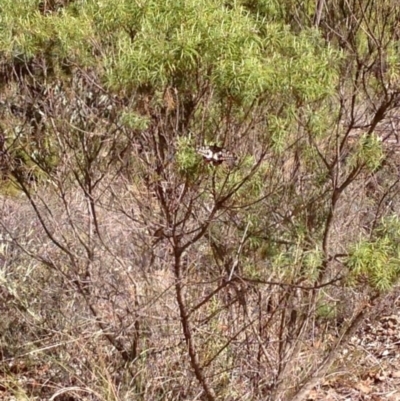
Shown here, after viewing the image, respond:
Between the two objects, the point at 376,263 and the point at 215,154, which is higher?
the point at 215,154

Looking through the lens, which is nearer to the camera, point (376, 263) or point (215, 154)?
point (215, 154)

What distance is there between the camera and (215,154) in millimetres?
3346

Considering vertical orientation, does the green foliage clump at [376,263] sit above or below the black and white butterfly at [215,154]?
below

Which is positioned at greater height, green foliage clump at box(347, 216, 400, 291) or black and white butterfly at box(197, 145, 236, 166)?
black and white butterfly at box(197, 145, 236, 166)

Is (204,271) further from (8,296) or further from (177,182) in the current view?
(8,296)

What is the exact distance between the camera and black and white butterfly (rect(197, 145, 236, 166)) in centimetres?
332

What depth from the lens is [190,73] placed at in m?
3.25

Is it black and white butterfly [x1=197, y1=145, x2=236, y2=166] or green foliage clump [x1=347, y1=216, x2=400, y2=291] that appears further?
green foliage clump [x1=347, y1=216, x2=400, y2=291]

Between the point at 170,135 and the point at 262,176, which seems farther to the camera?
the point at 262,176

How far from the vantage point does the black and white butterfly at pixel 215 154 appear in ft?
10.9

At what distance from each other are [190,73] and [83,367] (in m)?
2.07

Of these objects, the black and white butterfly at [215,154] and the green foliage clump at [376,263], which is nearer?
the black and white butterfly at [215,154]

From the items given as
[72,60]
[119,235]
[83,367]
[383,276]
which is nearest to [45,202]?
[119,235]

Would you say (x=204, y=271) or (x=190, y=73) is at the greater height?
(x=190, y=73)
